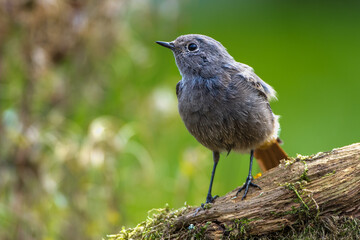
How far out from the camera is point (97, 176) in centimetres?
456

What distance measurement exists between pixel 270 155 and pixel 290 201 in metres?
1.00

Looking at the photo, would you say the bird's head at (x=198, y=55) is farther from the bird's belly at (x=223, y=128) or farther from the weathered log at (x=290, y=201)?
the weathered log at (x=290, y=201)

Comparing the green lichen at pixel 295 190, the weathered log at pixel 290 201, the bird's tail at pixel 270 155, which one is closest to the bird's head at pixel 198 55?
the bird's tail at pixel 270 155

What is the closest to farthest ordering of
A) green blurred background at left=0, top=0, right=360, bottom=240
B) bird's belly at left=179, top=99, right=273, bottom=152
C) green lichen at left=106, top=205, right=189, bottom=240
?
green lichen at left=106, top=205, right=189, bottom=240 < bird's belly at left=179, top=99, right=273, bottom=152 < green blurred background at left=0, top=0, right=360, bottom=240

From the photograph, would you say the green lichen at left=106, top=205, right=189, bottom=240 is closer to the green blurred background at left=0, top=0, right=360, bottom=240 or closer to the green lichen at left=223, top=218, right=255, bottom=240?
the green lichen at left=223, top=218, right=255, bottom=240

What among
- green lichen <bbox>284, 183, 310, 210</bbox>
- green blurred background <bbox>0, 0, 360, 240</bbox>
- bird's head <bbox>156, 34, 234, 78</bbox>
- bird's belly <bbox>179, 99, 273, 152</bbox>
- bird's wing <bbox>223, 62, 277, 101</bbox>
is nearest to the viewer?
green lichen <bbox>284, 183, 310, 210</bbox>

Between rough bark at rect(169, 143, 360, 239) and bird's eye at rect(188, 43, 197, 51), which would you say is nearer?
rough bark at rect(169, 143, 360, 239)

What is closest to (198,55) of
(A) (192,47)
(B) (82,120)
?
(A) (192,47)

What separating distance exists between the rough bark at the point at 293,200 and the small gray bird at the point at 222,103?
0.28 metres

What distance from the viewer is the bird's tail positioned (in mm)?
3826

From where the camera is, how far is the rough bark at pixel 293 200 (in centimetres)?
281

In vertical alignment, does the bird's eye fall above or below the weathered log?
above

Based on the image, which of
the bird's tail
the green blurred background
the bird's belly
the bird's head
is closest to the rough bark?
the bird's belly

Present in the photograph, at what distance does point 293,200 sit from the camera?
287 cm
